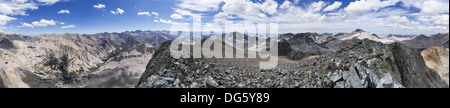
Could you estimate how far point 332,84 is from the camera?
1008cm

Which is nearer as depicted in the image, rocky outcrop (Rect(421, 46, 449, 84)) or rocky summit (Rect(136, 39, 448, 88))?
rocky summit (Rect(136, 39, 448, 88))

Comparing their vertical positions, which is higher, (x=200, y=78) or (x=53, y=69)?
(x=200, y=78)

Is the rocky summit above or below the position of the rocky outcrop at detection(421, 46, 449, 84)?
above

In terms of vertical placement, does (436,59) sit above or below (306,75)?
below

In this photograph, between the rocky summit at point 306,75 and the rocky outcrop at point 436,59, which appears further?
the rocky outcrop at point 436,59

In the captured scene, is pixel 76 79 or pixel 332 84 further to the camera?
pixel 76 79

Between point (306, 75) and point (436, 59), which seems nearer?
point (306, 75)

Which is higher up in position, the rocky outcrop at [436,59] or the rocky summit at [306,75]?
the rocky summit at [306,75]

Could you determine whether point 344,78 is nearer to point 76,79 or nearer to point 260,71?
point 260,71
